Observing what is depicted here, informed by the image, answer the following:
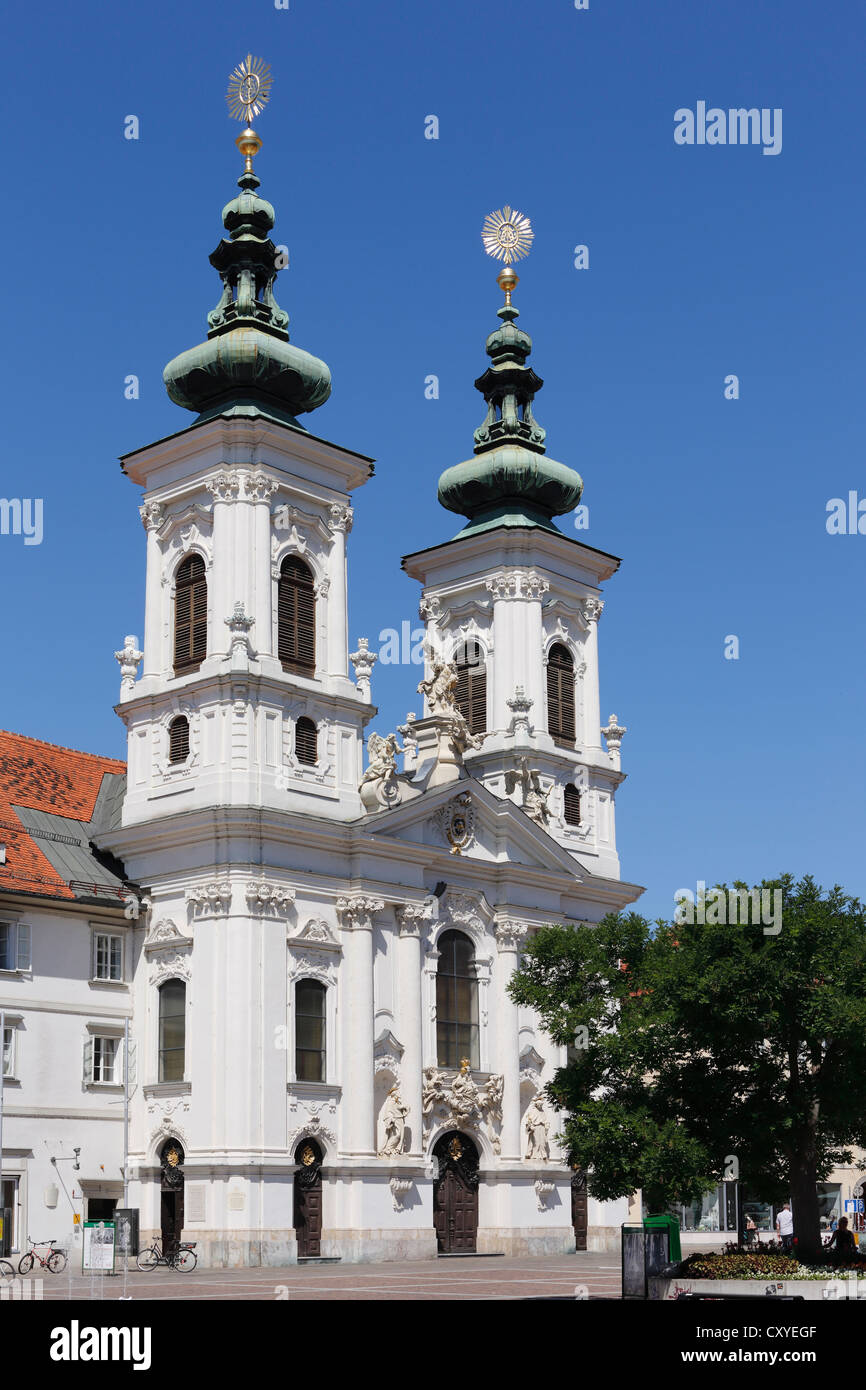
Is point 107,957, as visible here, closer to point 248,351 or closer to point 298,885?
point 298,885

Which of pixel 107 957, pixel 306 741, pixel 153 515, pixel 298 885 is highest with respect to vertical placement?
pixel 153 515

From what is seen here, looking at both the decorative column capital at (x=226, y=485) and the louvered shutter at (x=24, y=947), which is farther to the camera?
the decorative column capital at (x=226, y=485)

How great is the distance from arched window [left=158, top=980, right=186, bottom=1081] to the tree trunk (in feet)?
60.9

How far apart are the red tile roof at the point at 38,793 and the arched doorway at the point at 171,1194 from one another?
6.71 m

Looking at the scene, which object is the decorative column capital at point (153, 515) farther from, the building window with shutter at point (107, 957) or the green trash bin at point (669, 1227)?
the green trash bin at point (669, 1227)

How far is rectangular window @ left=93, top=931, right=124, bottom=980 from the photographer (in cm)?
4519

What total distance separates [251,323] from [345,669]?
9.83 meters

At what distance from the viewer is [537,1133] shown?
166ft

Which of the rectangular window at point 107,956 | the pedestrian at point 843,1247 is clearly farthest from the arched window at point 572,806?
the pedestrian at point 843,1247

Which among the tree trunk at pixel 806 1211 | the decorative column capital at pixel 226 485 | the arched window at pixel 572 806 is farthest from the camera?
the arched window at pixel 572 806

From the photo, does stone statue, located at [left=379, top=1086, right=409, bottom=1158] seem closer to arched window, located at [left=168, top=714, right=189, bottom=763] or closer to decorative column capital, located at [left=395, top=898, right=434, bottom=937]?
decorative column capital, located at [left=395, top=898, right=434, bottom=937]

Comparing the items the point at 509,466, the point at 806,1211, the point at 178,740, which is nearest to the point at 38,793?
the point at 178,740

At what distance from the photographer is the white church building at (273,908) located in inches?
1710
